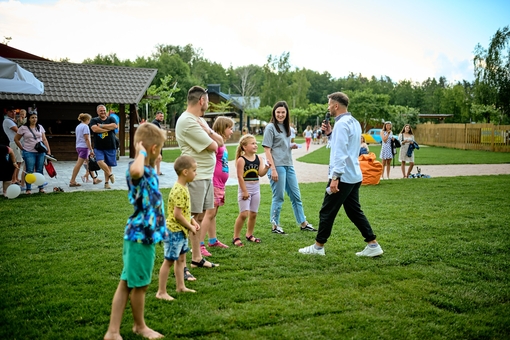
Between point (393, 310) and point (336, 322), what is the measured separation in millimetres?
622

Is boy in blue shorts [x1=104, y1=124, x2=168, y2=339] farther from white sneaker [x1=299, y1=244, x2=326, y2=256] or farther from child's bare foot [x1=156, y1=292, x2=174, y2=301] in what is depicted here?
white sneaker [x1=299, y1=244, x2=326, y2=256]

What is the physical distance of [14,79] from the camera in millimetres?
6609

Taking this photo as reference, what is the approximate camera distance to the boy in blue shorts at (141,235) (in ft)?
10.8

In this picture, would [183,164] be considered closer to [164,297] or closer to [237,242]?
[164,297]

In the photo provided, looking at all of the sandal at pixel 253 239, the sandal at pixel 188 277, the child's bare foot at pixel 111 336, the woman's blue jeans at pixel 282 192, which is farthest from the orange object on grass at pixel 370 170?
the child's bare foot at pixel 111 336

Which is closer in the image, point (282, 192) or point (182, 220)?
point (182, 220)

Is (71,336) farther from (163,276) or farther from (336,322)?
(336,322)

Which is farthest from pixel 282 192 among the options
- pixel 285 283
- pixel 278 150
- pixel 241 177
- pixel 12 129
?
pixel 12 129

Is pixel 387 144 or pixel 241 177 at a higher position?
pixel 387 144

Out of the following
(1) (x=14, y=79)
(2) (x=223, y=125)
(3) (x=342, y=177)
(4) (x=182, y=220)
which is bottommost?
(4) (x=182, y=220)

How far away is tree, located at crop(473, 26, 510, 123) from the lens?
3791 cm

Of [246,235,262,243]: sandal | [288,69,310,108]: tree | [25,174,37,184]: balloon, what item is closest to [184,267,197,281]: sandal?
[246,235,262,243]: sandal

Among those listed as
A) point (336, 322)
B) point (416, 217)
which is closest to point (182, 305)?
point (336, 322)

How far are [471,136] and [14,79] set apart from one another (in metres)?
33.9
